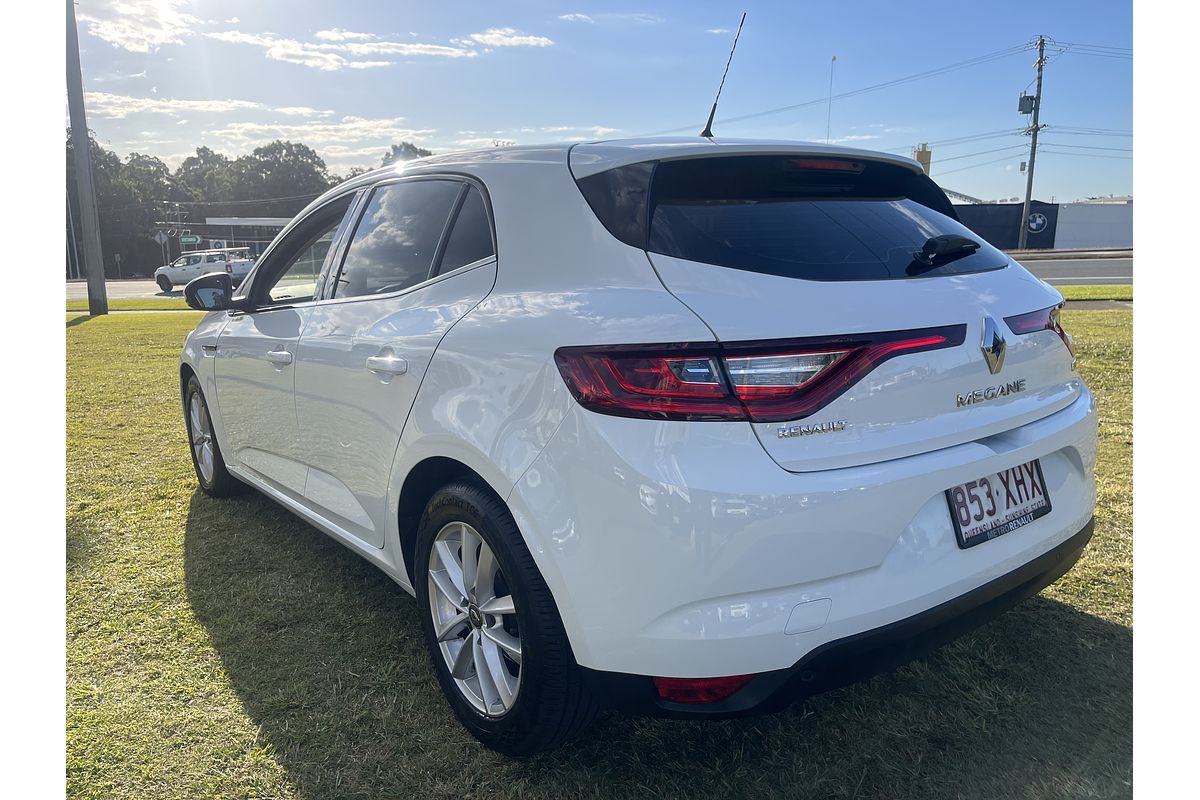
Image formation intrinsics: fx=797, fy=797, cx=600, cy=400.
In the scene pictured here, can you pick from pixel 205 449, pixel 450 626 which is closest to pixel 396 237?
pixel 450 626

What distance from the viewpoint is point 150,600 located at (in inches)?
131

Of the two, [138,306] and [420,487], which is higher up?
[138,306]

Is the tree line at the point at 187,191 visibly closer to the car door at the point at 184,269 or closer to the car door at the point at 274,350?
the car door at the point at 184,269

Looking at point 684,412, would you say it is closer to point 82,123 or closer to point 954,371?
point 954,371

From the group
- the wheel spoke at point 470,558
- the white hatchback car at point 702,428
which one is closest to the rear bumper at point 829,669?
the white hatchback car at point 702,428

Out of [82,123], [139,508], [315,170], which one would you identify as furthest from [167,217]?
[139,508]

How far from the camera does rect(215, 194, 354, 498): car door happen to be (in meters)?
3.25

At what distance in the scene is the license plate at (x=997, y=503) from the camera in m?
1.90

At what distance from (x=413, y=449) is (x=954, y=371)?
1481 mm

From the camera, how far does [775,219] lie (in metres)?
2.06

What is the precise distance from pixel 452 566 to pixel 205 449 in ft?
9.34

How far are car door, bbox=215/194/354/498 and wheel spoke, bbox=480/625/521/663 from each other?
137 centimetres

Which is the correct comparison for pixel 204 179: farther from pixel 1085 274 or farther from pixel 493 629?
pixel 493 629

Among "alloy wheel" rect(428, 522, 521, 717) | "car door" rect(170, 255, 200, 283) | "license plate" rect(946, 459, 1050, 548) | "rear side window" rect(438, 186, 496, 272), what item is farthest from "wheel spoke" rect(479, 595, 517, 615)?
"car door" rect(170, 255, 200, 283)
